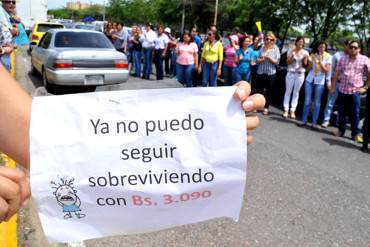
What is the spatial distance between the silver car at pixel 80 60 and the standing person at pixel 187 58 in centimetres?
162

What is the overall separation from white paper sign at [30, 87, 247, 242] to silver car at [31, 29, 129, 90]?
748 centimetres

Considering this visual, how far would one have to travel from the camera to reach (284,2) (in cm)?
2273

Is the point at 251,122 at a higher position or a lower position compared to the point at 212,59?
higher

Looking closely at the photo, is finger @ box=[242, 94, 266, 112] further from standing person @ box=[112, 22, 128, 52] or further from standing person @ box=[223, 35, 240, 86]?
standing person @ box=[112, 22, 128, 52]

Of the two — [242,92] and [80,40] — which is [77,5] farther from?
[242,92]

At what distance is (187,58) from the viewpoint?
32.5 feet

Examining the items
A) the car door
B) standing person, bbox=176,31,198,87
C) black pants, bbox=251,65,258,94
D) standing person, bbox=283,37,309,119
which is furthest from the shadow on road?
the car door

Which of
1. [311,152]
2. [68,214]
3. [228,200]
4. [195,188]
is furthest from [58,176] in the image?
[311,152]

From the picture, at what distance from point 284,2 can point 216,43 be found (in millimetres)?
15193

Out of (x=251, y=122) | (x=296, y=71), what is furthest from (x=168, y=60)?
(x=251, y=122)

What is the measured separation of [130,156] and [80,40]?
861 centimetres

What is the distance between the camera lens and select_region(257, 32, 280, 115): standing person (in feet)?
26.4

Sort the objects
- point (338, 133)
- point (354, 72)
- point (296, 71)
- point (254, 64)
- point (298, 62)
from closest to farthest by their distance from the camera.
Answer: point (354, 72)
point (338, 133)
point (298, 62)
point (296, 71)
point (254, 64)

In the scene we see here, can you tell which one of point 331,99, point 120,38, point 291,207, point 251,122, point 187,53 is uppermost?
point 251,122
